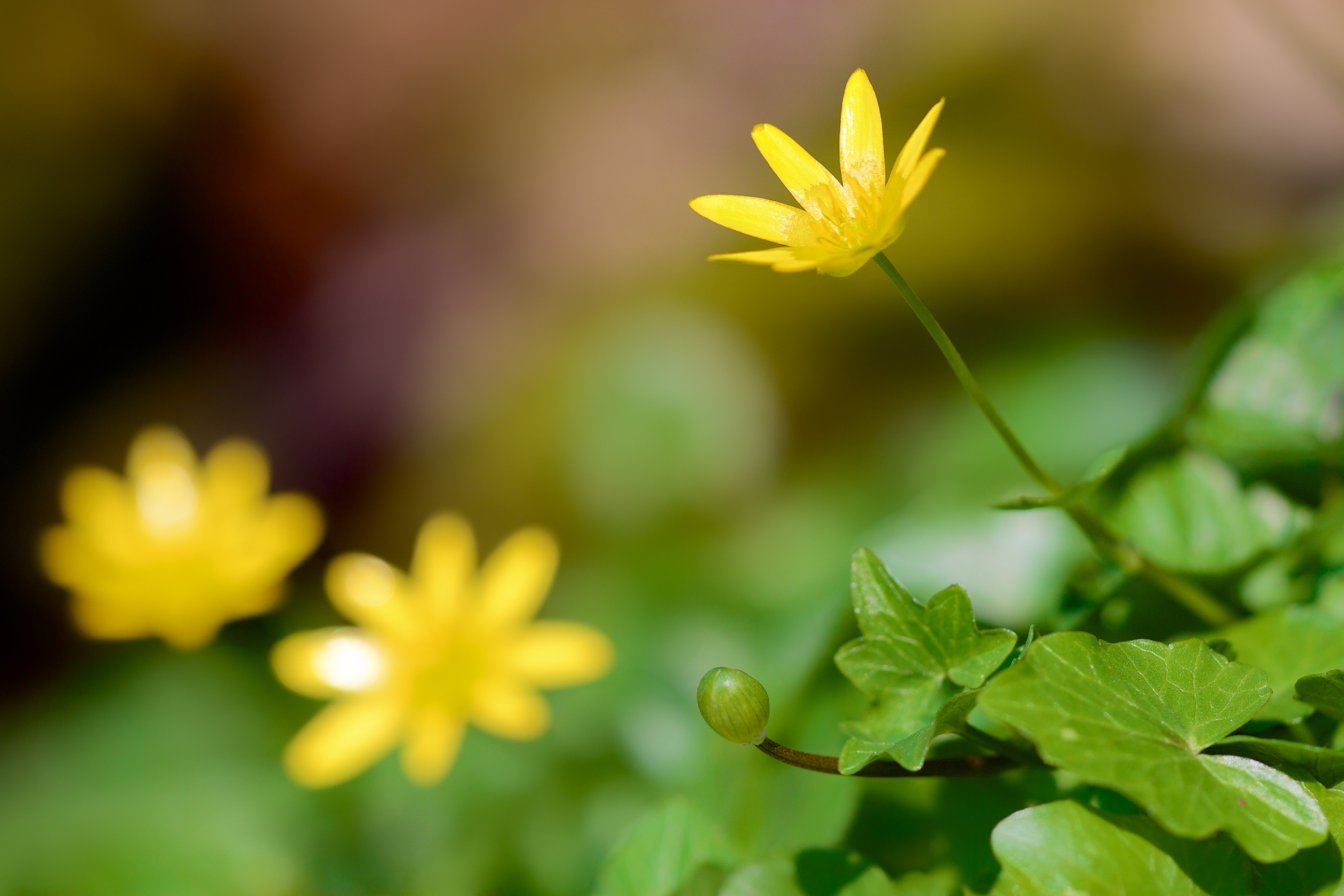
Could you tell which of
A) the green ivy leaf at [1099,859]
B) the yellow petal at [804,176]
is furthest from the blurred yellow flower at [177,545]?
the green ivy leaf at [1099,859]

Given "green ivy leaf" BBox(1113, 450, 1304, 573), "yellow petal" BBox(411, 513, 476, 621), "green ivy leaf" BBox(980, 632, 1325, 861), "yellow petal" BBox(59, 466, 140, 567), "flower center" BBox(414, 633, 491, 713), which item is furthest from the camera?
"yellow petal" BBox(59, 466, 140, 567)

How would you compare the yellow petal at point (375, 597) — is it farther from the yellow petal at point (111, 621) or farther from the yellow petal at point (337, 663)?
the yellow petal at point (111, 621)

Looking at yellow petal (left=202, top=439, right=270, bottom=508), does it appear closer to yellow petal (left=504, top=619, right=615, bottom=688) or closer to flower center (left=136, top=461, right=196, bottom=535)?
flower center (left=136, top=461, right=196, bottom=535)

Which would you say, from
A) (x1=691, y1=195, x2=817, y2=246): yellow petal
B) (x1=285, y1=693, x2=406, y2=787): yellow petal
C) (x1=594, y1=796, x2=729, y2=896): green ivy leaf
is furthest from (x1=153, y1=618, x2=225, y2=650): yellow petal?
(x1=691, y1=195, x2=817, y2=246): yellow petal

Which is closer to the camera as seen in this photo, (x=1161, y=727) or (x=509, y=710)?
(x=1161, y=727)

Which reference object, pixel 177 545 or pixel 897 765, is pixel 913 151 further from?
pixel 177 545

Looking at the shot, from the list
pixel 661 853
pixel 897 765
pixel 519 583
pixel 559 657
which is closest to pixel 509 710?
pixel 559 657
